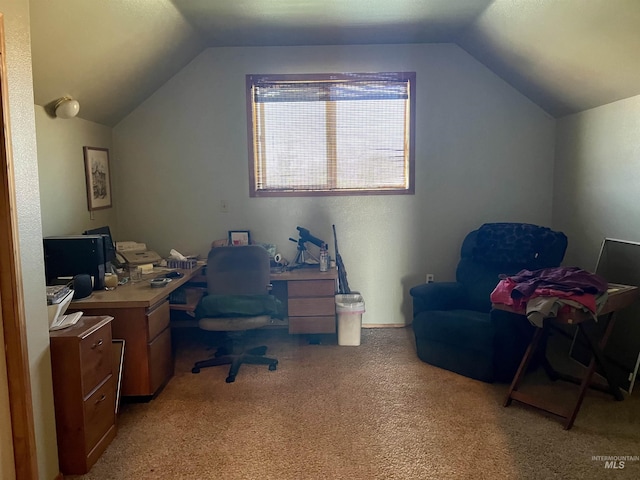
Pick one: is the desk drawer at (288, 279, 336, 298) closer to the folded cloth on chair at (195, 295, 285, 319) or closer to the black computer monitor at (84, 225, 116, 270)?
the folded cloth on chair at (195, 295, 285, 319)

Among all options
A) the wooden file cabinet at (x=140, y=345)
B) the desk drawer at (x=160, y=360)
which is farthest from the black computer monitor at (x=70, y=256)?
the desk drawer at (x=160, y=360)

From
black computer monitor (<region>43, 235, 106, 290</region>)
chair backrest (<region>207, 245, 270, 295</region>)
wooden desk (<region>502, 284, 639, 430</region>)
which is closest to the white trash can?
chair backrest (<region>207, 245, 270, 295</region>)

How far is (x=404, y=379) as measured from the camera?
3.32 meters

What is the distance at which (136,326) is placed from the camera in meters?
2.91

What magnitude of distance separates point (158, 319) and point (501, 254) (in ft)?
8.31

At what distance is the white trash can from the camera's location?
3.93 metres

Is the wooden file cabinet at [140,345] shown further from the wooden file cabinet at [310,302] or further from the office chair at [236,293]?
the wooden file cabinet at [310,302]

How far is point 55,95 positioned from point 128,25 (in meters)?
0.66

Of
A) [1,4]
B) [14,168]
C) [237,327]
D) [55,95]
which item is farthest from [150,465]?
[55,95]

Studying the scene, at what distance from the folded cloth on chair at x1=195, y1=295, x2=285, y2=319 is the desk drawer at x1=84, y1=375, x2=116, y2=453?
782 mm

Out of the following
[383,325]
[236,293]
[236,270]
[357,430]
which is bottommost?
[357,430]

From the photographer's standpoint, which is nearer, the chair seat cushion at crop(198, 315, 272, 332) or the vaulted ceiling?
the vaulted ceiling

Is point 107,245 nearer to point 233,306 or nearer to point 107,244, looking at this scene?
point 107,244

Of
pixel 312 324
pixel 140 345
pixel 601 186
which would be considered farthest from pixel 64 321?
pixel 601 186
